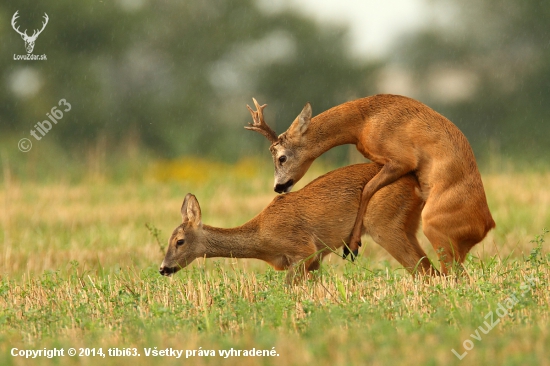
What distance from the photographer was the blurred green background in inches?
1405

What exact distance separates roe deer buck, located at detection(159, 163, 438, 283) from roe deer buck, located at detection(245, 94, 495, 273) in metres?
0.16

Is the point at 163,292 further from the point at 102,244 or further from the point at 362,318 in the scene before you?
the point at 102,244

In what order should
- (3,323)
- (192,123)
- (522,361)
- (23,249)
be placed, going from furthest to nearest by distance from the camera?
(192,123), (23,249), (3,323), (522,361)

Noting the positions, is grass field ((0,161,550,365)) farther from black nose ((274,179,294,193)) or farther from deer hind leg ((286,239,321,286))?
black nose ((274,179,294,193))

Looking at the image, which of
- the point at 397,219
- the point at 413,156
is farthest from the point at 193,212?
the point at 413,156

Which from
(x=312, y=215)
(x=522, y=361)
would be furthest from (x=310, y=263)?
(x=522, y=361)

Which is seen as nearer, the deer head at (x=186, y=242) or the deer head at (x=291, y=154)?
the deer head at (x=186, y=242)

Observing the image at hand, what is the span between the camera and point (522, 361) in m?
5.17

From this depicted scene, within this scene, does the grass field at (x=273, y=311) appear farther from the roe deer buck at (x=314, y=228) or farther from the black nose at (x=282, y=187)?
the black nose at (x=282, y=187)

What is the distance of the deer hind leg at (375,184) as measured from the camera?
8.95m

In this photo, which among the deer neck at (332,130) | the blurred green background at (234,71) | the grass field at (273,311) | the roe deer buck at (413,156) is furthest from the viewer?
the blurred green background at (234,71)

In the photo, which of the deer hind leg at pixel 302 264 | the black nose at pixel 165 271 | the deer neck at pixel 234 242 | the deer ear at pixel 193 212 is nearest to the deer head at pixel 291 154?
the deer neck at pixel 234 242

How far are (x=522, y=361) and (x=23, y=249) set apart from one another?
28.6ft

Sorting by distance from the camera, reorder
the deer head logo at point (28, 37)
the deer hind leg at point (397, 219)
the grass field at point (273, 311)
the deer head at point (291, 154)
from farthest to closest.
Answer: the deer head logo at point (28, 37) < the deer head at point (291, 154) < the deer hind leg at point (397, 219) < the grass field at point (273, 311)
